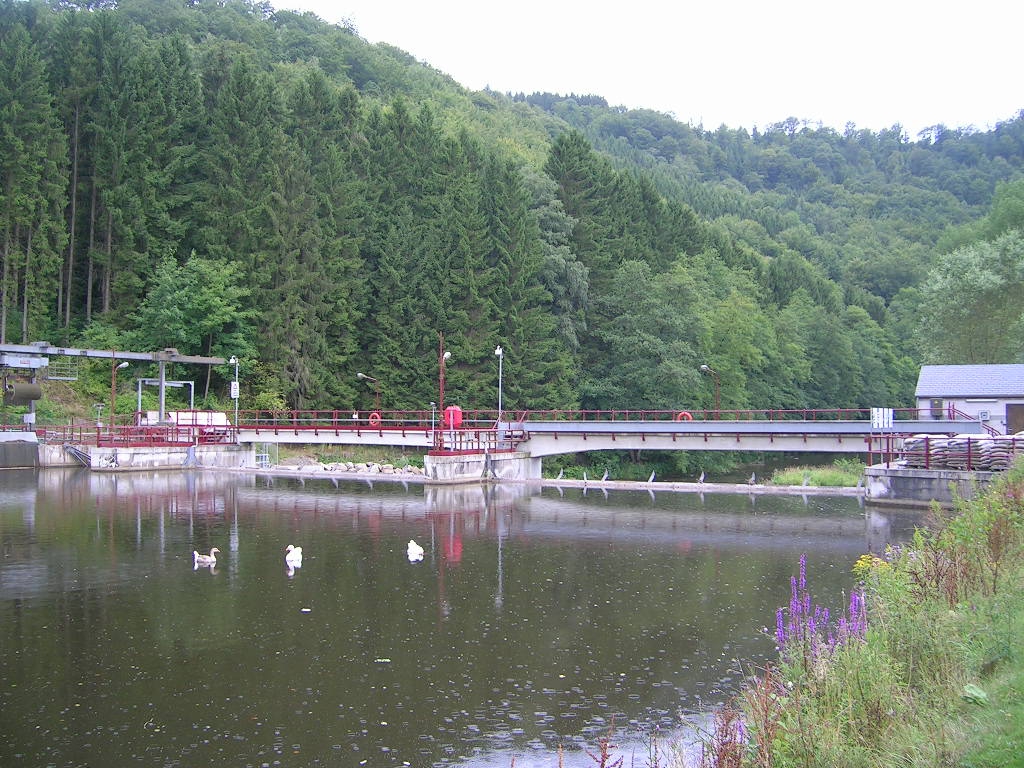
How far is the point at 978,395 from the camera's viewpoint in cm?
4319

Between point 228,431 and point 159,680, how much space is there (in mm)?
39313

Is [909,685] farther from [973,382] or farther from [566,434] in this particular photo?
[973,382]

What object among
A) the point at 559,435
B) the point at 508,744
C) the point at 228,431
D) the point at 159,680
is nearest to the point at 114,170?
the point at 228,431

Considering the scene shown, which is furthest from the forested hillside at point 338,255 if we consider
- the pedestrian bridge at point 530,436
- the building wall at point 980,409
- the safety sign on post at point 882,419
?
the safety sign on post at point 882,419

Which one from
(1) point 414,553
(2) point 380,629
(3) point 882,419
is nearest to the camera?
(2) point 380,629

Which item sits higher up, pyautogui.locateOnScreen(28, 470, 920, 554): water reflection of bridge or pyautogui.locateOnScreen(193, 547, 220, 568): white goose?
pyautogui.locateOnScreen(193, 547, 220, 568): white goose

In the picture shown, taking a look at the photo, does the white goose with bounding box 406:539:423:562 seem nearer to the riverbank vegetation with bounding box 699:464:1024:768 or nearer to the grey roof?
the riverbank vegetation with bounding box 699:464:1024:768

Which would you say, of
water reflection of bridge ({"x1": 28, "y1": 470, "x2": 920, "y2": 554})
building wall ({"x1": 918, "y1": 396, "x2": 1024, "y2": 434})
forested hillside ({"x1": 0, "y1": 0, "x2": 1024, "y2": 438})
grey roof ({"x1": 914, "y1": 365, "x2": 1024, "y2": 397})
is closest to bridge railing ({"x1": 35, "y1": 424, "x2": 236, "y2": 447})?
water reflection of bridge ({"x1": 28, "y1": 470, "x2": 920, "y2": 554})

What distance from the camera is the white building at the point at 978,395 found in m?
41.8

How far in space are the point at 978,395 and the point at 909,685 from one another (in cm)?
3850

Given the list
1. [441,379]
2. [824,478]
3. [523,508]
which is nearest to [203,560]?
[523,508]

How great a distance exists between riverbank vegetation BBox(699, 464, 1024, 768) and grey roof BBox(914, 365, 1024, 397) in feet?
111

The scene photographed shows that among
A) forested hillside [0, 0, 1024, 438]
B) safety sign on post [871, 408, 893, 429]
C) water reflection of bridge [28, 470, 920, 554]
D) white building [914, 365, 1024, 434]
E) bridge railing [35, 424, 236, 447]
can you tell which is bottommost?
water reflection of bridge [28, 470, 920, 554]

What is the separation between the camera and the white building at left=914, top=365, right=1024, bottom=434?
137 feet
